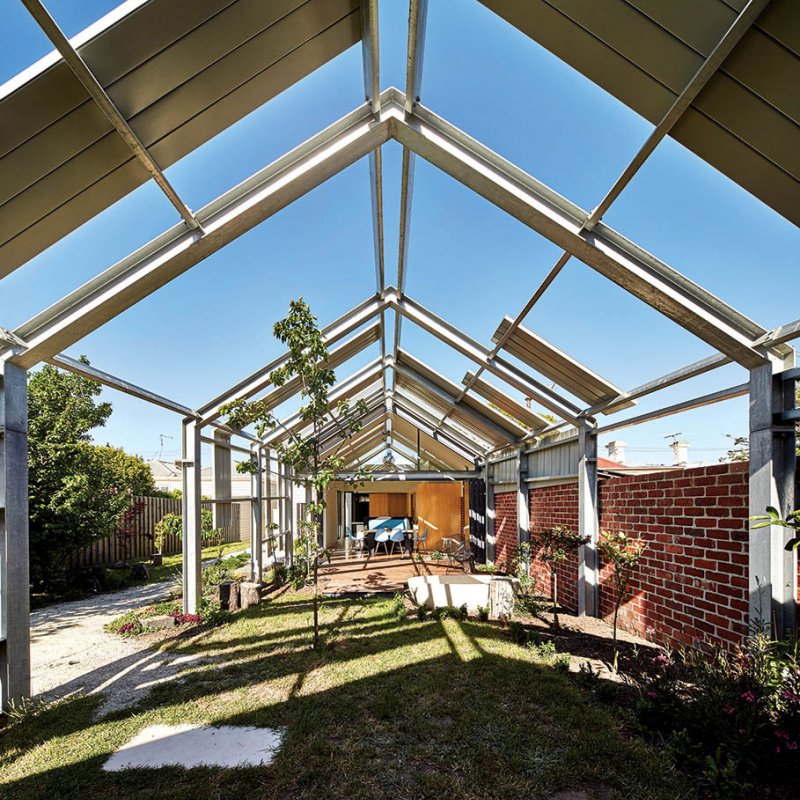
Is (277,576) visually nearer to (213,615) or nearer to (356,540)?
(213,615)

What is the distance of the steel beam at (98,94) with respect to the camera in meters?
2.37

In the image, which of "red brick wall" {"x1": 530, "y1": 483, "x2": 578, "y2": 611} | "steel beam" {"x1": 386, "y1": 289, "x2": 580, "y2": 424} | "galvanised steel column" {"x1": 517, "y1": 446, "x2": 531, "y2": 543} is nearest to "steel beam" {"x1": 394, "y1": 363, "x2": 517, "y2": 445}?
"galvanised steel column" {"x1": 517, "y1": 446, "x2": 531, "y2": 543}

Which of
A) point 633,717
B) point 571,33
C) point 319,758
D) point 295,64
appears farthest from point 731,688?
point 295,64

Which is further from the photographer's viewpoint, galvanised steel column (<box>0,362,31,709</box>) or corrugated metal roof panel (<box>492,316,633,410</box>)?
corrugated metal roof panel (<box>492,316,633,410</box>)

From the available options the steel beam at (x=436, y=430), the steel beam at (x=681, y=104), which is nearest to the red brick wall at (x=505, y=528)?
the steel beam at (x=436, y=430)

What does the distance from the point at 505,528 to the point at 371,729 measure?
8249mm

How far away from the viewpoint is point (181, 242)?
422 cm

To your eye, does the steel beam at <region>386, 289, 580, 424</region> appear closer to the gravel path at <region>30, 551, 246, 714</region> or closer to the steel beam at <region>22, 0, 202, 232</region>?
the steel beam at <region>22, 0, 202, 232</region>

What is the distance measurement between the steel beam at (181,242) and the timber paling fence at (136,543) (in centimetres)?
736

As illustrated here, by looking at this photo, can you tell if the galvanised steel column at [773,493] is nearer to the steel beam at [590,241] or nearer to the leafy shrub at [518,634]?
the steel beam at [590,241]

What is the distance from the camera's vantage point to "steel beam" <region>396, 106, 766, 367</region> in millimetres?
3807

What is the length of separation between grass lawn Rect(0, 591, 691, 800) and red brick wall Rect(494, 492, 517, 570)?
200 inches

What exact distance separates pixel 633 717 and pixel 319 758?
240 centimetres

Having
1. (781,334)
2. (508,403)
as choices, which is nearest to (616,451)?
(508,403)
